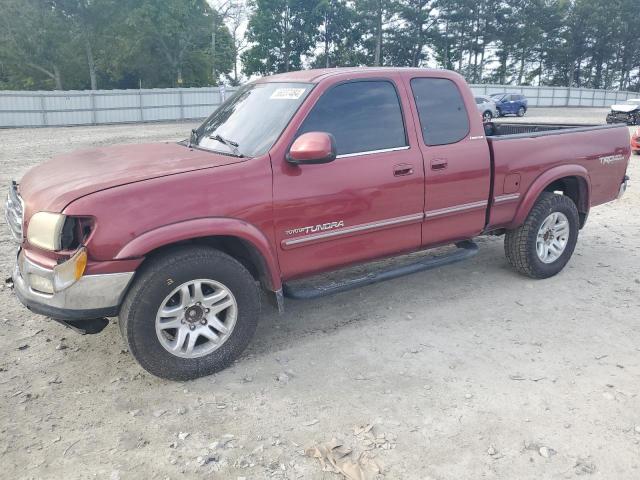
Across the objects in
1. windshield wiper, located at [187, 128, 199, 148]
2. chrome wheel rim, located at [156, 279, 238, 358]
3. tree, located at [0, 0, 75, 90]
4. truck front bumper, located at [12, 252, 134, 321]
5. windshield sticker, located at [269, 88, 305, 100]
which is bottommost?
chrome wheel rim, located at [156, 279, 238, 358]

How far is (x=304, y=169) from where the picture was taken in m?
3.62

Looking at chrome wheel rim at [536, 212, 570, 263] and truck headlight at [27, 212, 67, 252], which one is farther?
chrome wheel rim at [536, 212, 570, 263]

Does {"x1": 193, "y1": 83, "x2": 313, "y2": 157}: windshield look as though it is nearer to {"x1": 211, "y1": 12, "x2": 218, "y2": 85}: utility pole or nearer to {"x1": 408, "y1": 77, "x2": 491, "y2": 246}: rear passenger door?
{"x1": 408, "y1": 77, "x2": 491, "y2": 246}: rear passenger door

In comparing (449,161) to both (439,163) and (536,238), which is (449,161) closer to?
(439,163)

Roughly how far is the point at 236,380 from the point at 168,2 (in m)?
44.6

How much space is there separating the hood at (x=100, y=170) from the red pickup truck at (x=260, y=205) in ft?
0.06

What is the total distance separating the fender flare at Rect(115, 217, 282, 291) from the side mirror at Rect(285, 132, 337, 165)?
548 mm

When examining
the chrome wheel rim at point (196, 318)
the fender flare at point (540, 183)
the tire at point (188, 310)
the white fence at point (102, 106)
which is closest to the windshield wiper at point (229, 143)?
the tire at point (188, 310)

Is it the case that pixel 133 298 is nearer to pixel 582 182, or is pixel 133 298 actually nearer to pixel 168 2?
pixel 582 182

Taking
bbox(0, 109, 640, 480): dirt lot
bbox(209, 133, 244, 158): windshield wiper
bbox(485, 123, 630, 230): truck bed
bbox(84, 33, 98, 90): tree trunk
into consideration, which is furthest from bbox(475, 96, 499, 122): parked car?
bbox(84, 33, 98, 90): tree trunk

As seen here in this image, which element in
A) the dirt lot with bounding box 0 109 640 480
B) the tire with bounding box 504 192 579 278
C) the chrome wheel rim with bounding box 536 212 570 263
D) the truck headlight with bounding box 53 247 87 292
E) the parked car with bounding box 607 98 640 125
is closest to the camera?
the dirt lot with bounding box 0 109 640 480

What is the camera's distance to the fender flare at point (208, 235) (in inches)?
121

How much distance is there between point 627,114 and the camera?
23797 millimetres

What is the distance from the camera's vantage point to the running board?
12.6 feet
